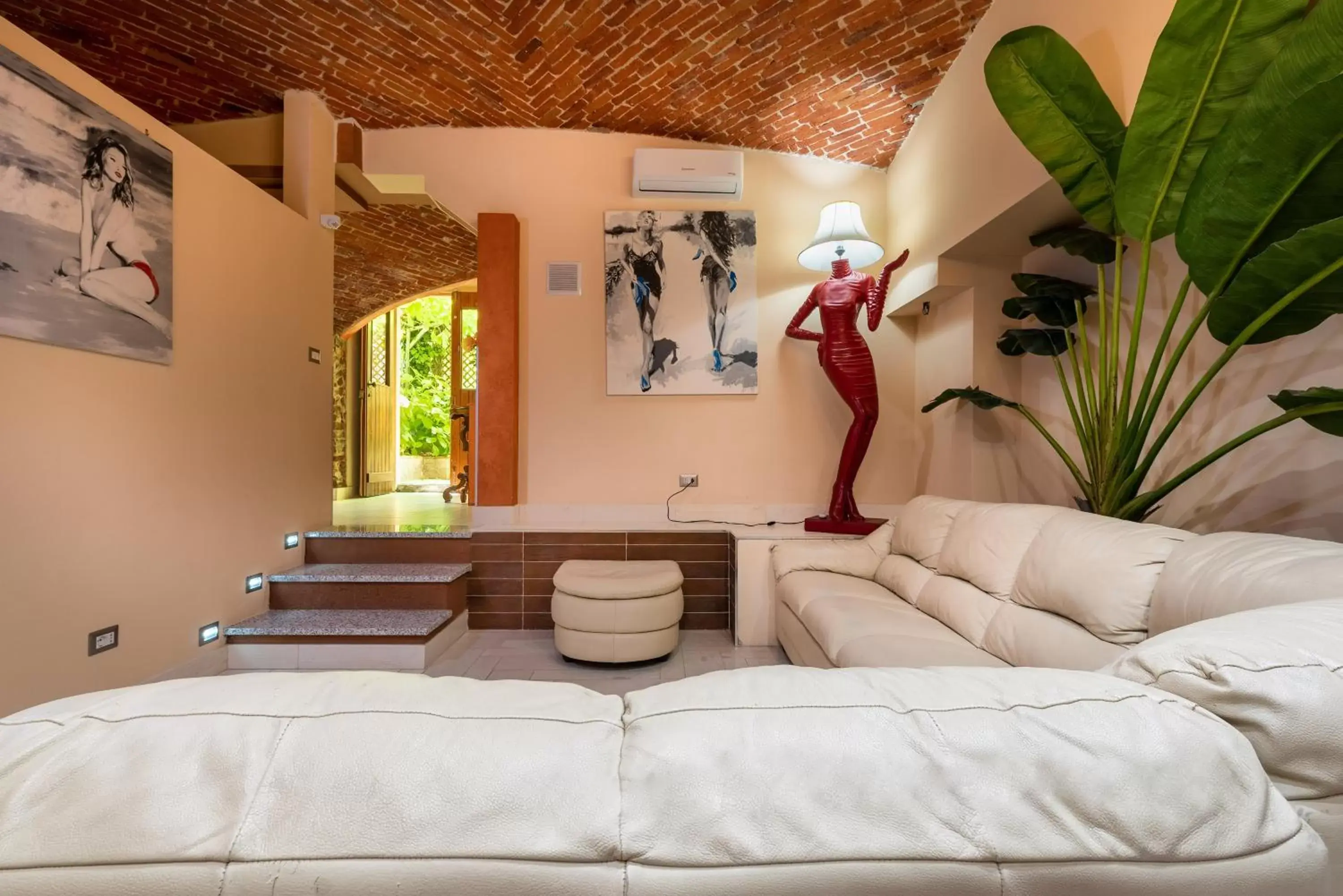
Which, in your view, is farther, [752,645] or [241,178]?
[752,645]

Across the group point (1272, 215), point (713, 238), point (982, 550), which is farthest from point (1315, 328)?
point (713, 238)

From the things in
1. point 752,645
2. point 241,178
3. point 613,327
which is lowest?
point 752,645

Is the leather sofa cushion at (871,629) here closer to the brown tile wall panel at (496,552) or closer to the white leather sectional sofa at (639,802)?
the white leather sectional sofa at (639,802)

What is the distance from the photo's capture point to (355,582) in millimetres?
3127

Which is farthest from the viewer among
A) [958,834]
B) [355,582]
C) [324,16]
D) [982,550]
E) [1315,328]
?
[355,582]

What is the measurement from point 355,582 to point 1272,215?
159 inches

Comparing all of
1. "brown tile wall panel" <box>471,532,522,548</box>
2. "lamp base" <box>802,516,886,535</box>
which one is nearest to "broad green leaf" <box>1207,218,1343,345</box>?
"lamp base" <box>802,516,886,535</box>

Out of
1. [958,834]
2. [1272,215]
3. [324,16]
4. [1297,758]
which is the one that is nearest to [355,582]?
[324,16]

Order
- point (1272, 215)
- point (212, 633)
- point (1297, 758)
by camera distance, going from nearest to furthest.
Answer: point (1297, 758)
point (1272, 215)
point (212, 633)

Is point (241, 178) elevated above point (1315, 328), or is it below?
above

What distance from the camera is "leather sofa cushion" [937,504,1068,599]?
6.24 feet

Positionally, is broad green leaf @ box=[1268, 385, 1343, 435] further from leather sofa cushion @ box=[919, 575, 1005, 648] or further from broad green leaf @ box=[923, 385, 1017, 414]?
broad green leaf @ box=[923, 385, 1017, 414]

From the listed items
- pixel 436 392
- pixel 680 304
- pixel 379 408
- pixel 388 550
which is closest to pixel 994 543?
pixel 680 304

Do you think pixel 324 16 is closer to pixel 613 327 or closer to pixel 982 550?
pixel 613 327
